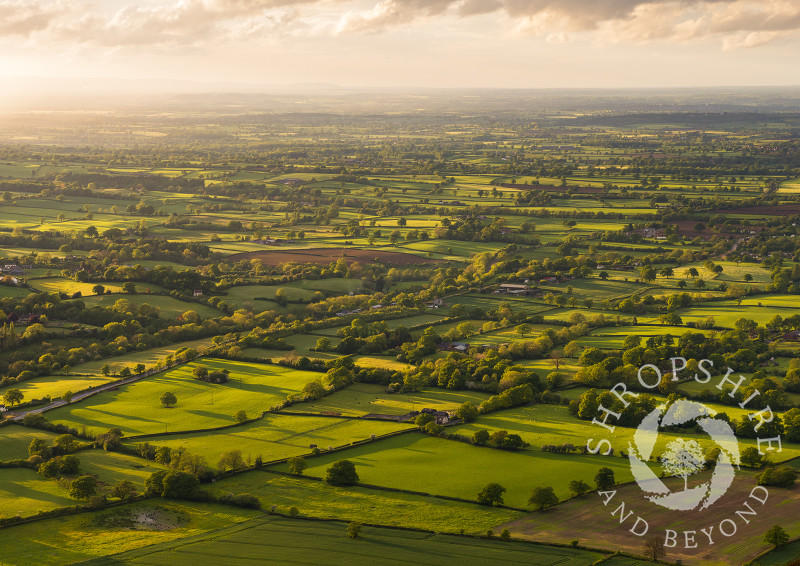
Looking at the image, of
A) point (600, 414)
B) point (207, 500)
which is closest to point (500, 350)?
point (600, 414)

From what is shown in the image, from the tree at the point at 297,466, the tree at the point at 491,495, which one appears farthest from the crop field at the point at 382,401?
the tree at the point at 491,495

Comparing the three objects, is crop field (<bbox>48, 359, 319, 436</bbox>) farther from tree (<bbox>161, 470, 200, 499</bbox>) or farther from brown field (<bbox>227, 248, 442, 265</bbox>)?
brown field (<bbox>227, 248, 442, 265</bbox>)

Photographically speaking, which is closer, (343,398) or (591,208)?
(343,398)

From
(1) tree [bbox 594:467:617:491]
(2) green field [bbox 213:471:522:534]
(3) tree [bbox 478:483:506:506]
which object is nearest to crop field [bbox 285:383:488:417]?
(2) green field [bbox 213:471:522:534]

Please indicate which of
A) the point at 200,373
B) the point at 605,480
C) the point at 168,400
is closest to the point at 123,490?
the point at 168,400

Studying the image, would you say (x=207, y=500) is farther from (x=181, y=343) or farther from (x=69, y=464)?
(x=181, y=343)

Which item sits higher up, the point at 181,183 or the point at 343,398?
the point at 181,183

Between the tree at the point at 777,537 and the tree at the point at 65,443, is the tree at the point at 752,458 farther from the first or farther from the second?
the tree at the point at 65,443

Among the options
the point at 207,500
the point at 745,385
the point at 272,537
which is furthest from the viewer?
A: the point at 745,385
